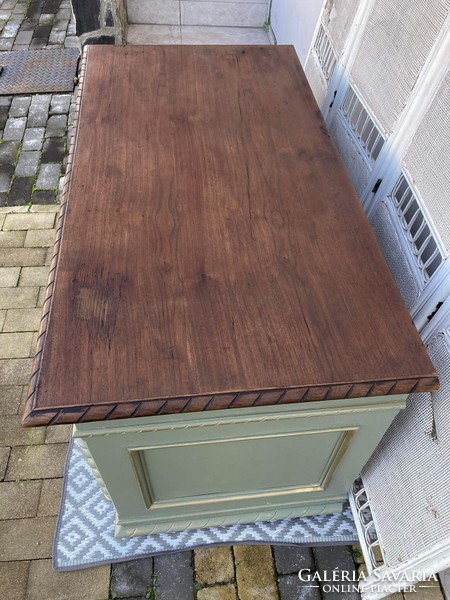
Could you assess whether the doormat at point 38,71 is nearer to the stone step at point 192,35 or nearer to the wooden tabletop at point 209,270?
the stone step at point 192,35

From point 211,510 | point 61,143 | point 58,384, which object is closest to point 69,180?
point 58,384

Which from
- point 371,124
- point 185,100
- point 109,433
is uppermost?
point 185,100

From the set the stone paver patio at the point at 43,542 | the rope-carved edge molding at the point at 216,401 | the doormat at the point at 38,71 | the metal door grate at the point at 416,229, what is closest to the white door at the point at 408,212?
the metal door grate at the point at 416,229

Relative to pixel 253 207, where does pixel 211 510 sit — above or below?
below

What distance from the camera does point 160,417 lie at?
106 cm

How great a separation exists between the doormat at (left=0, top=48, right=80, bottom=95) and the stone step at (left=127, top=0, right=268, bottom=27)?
0.73 metres

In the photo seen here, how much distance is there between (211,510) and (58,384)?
94 cm

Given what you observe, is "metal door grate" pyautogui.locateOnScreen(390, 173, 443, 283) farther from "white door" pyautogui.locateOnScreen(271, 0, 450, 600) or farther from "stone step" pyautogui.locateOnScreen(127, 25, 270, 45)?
"stone step" pyautogui.locateOnScreen(127, 25, 270, 45)

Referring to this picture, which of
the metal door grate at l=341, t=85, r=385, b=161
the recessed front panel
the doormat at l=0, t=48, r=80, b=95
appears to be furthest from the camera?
the doormat at l=0, t=48, r=80, b=95

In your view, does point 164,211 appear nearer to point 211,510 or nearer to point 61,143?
point 211,510

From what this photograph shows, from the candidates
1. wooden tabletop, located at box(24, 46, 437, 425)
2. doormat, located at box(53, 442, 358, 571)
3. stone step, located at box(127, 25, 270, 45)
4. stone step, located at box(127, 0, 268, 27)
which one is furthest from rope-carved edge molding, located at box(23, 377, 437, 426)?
stone step, located at box(127, 0, 268, 27)

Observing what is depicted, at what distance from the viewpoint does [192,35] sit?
3605mm

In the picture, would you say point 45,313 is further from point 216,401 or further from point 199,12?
point 199,12

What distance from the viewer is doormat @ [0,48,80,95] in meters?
3.62
